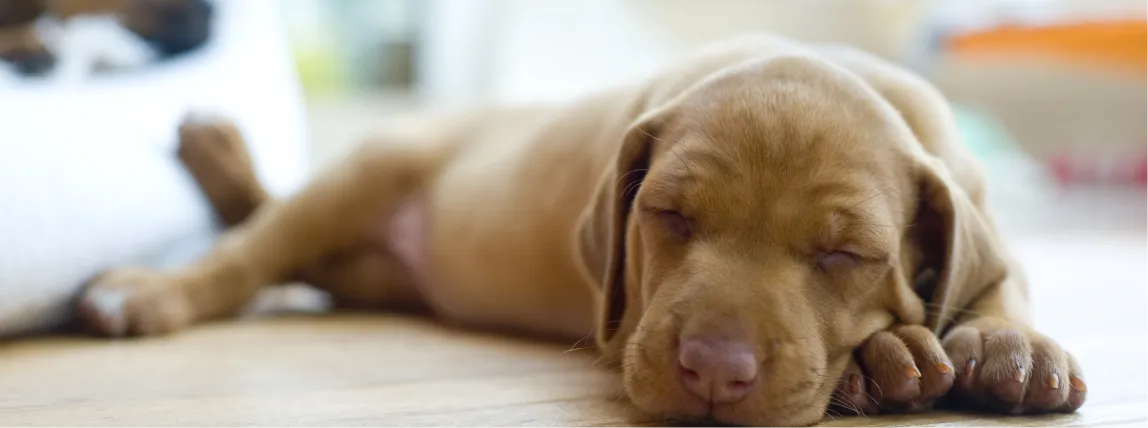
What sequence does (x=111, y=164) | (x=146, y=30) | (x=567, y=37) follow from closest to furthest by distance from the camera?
(x=111, y=164) < (x=146, y=30) < (x=567, y=37)

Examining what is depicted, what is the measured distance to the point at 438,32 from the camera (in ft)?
22.2

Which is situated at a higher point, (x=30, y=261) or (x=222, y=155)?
(x=222, y=155)

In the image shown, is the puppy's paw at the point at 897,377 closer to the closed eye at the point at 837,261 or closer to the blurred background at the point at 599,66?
the closed eye at the point at 837,261

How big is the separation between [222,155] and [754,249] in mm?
2304

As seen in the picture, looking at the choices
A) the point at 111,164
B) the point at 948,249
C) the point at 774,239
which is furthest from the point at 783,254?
the point at 111,164

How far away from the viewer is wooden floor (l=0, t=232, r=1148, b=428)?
2.18 m

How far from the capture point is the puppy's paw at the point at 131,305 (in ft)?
10.3

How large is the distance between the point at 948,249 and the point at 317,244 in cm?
216

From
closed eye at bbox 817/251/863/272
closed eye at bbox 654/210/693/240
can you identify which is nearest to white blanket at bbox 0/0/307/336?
closed eye at bbox 654/210/693/240

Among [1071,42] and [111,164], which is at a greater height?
[1071,42]

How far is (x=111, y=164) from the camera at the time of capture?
3.35 meters

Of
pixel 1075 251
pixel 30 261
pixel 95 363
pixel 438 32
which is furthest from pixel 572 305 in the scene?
pixel 438 32

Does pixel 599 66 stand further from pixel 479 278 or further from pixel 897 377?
pixel 897 377

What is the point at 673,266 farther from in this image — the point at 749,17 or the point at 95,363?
the point at 749,17
